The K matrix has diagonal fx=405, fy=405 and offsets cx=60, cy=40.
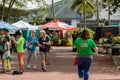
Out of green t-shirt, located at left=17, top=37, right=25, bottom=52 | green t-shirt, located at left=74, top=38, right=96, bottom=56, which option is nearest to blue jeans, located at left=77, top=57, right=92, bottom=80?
green t-shirt, located at left=74, top=38, right=96, bottom=56

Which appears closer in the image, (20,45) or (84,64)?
(84,64)

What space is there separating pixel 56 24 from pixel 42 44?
21611mm

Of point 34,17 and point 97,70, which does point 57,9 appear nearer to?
point 34,17

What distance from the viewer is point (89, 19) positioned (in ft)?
259

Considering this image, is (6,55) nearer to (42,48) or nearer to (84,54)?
(42,48)

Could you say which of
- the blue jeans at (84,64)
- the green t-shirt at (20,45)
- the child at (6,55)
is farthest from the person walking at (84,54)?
the child at (6,55)

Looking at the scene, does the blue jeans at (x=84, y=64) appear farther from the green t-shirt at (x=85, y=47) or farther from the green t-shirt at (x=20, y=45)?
the green t-shirt at (x=20, y=45)

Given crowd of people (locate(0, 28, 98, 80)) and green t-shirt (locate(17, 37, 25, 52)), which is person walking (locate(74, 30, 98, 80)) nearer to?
crowd of people (locate(0, 28, 98, 80))

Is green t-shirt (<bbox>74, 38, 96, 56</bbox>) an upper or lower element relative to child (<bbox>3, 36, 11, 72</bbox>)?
upper

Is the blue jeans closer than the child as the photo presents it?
Yes

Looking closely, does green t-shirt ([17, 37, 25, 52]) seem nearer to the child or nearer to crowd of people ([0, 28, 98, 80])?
crowd of people ([0, 28, 98, 80])

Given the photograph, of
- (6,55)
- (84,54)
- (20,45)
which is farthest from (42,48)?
(84,54)

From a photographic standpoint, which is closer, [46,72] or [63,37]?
[46,72]

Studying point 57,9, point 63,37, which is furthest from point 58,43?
point 57,9
